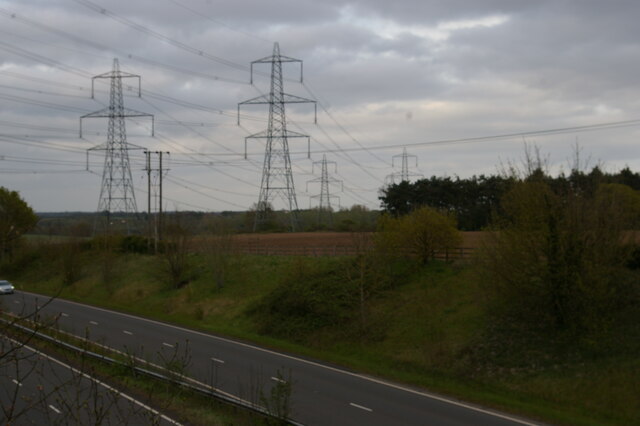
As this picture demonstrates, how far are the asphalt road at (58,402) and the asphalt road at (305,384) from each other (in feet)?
4.38

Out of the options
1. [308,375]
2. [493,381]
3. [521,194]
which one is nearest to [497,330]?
[493,381]

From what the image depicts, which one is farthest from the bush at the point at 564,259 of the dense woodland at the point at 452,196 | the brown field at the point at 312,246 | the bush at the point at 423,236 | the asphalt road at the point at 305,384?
the dense woodland at the point at 452,196

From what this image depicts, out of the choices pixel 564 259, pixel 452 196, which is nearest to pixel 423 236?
pixel 564 259

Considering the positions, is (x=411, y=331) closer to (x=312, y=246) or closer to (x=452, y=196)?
(x=312, y=246)

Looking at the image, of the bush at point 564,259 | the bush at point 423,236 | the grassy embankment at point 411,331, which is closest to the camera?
the grassy embankment at point 411,331

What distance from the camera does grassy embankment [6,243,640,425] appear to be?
20422mm

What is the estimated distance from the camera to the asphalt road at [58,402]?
4844 millimetres

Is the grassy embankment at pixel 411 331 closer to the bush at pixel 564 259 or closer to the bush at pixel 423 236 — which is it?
the bush at pixel 423 236

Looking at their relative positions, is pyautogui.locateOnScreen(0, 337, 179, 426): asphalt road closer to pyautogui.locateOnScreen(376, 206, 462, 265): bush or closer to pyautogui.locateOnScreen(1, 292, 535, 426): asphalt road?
pyautogui.locateOnScreen(1, 292, 535, 426): asphalt road

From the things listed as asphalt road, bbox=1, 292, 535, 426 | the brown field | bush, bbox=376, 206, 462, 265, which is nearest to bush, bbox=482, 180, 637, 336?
asphalt road, bbox=1, 292, 535, 426

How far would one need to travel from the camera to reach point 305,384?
66.4ft

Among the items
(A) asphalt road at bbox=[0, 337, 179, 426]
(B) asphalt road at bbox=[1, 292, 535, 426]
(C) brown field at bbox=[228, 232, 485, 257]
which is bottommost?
(B) asphalt road at bbox=[1, 292, 535, 426]

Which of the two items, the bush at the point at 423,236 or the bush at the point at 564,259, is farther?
the bush at the point at 423,236

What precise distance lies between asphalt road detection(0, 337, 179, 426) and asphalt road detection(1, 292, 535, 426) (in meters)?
1.33
